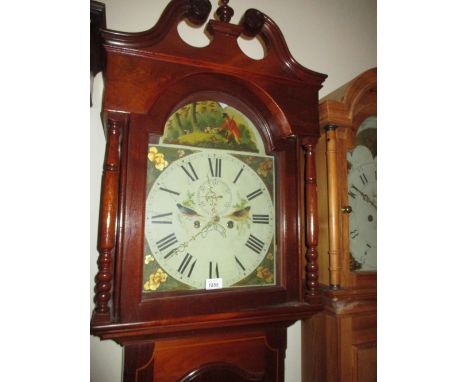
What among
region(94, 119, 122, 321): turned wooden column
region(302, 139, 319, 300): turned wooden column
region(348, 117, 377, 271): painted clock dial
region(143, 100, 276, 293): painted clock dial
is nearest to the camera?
region(94, 119, 122, 321): turned wooden column

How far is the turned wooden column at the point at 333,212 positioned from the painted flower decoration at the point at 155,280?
581 millimetres

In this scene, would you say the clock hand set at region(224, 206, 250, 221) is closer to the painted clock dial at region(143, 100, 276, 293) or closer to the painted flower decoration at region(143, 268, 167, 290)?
the painted clock dial at region(143, 100, 276, 293)

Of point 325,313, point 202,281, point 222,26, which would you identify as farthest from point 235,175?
point 325,313

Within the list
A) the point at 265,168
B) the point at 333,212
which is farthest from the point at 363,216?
the point at 265,168

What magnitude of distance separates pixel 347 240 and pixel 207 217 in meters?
0.52

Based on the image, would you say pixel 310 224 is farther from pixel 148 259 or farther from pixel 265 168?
pixel 148 259

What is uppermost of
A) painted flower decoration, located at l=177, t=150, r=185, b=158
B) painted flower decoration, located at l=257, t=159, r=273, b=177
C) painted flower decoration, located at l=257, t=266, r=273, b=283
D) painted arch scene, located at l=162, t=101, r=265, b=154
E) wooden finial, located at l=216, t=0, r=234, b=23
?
wooden finial, located at l=216, t=0, r=234, b=23

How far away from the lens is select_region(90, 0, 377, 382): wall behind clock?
971 millimetres

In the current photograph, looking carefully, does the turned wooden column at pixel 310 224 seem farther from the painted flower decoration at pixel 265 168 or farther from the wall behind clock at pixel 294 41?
the wall behind clock at pixel 294 41

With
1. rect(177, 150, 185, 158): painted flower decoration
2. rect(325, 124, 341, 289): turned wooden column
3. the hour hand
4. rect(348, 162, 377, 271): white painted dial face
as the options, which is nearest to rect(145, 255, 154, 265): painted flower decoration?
the hour hand

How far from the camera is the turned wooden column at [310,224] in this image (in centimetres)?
89

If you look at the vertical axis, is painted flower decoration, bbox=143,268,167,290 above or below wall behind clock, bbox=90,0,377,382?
below

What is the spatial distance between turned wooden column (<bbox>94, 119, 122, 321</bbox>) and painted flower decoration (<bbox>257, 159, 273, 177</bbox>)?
450 mm

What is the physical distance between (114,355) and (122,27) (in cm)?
124
